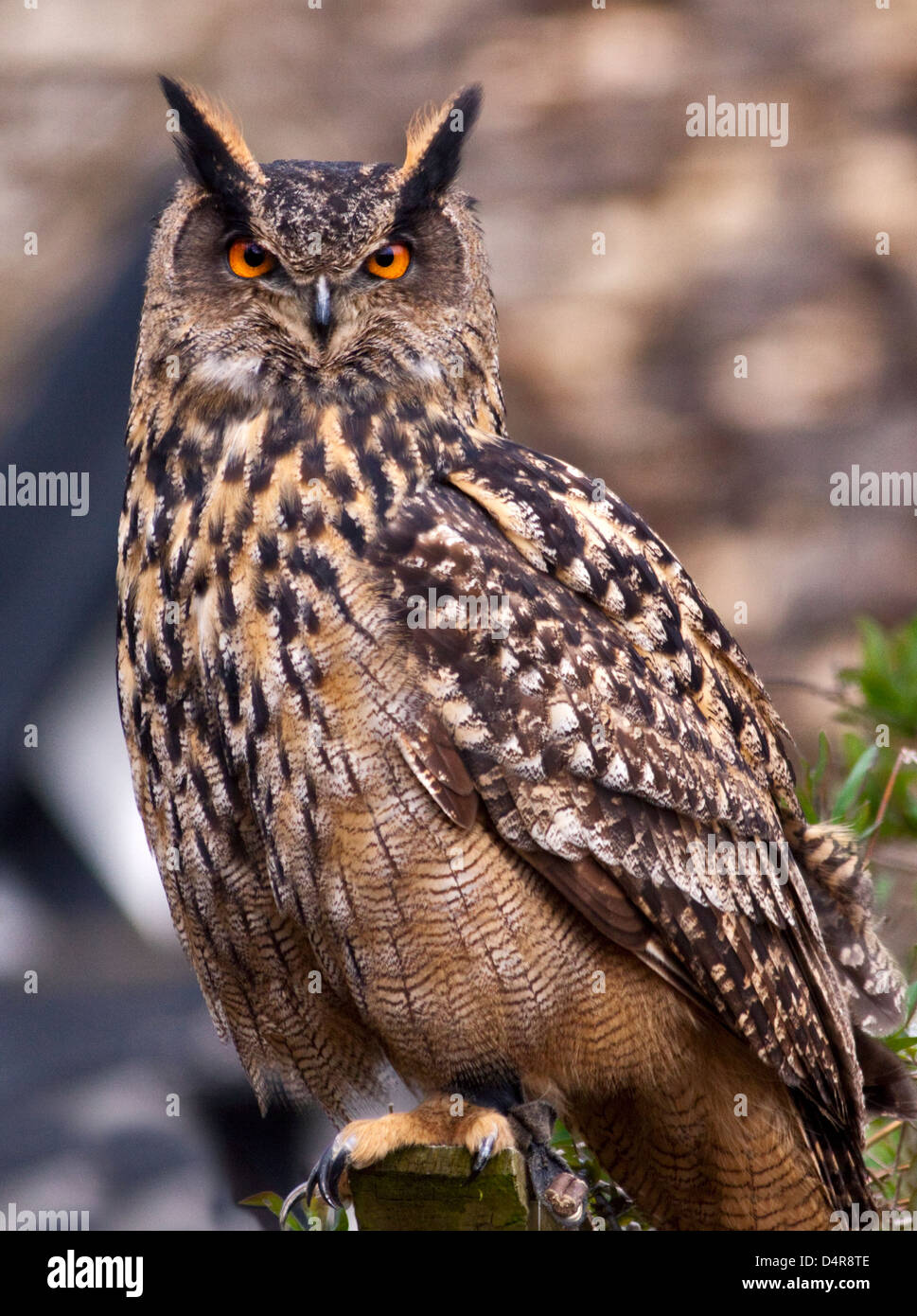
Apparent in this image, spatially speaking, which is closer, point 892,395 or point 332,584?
point 332,584

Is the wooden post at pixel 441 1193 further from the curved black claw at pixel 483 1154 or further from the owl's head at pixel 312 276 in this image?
the owl's head at pixel 312 276

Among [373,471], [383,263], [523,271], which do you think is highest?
[523,271]

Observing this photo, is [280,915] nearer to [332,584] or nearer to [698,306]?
[332,584]

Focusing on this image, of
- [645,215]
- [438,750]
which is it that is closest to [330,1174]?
[438,750]

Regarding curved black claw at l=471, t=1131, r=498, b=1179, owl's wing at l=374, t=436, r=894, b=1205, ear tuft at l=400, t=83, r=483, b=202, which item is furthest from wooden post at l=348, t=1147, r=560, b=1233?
ear tuft at l=400, t=83, r=483, b=202

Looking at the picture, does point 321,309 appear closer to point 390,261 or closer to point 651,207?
point 390,261

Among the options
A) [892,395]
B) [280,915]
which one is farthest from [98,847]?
[892,395]

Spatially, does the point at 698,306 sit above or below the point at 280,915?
above
